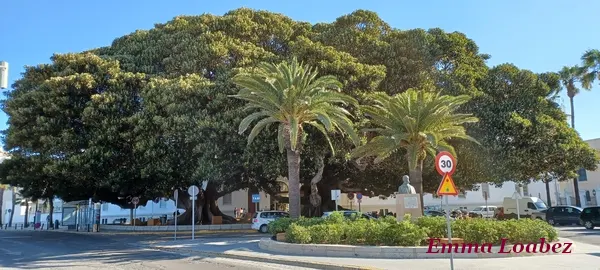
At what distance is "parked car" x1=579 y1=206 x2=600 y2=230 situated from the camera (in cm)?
2917

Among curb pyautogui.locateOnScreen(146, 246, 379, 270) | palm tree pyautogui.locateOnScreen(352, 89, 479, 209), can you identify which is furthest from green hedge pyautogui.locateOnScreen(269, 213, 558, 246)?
palm tree pyautogui.locateOnScreen(352, 89, 479, 209)

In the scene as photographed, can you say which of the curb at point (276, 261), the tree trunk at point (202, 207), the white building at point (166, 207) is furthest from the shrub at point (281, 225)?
the white building at point (166, 207)

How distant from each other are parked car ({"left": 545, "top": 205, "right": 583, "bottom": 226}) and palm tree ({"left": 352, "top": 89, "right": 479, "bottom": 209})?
54.6 ft

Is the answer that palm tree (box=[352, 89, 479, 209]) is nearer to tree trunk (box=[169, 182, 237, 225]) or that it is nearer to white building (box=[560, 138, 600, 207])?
tree trunk (box=[169, 182, 237, 225])

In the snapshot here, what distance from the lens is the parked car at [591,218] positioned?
95.7 feet

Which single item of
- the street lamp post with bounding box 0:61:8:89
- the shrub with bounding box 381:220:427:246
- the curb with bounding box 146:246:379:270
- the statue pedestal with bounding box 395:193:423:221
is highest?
the street lamp post with bounding box 0:61:8:89

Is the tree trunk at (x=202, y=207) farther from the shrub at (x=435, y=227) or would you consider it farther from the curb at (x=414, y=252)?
the shrub at (x=435, y=227)

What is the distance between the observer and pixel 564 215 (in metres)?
34.1

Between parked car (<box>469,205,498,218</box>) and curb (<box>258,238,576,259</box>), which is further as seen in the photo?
A: parked car (<box>469,205,498,218</box>)

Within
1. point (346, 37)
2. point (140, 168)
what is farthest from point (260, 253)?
point (346, 37)

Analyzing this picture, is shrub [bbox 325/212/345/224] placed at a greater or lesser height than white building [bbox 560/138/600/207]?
lesser

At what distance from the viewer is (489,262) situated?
12812mm

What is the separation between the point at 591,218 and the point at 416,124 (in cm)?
1586

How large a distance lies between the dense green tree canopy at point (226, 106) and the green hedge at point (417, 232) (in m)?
8.98
